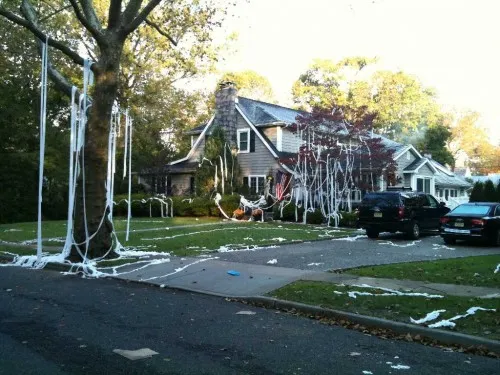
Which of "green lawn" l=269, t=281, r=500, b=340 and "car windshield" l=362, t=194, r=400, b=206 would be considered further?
"car windshield" l=362, t=194, r=400, b=206

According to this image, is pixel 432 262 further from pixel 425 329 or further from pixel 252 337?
pixel 252 337

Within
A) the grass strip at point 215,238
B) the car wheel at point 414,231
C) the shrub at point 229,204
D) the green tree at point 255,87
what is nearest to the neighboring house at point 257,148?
the shrub at point 229,204

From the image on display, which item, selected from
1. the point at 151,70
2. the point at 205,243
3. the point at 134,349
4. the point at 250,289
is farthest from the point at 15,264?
the point at 151,70

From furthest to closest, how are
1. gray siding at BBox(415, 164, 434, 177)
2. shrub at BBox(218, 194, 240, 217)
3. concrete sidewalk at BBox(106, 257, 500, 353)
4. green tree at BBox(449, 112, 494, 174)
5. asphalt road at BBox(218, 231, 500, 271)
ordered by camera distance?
green tree at BBox(449, 112, 494, 174) < gray siding at BBox(415, 164, 434, 177) < shrub at BBox(218, 194, 240, 217) < asphalt road at BBox(218, 231, 500, 271) < concrete sidewalk at BBox(106, 257, 500, 353)

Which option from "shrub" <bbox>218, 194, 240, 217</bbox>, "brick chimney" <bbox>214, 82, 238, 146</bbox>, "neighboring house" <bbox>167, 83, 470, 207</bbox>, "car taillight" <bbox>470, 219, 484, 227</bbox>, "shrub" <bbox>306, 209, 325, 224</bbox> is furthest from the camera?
"brick chimney" <bbox>214, 82, 238, 146</bbox>

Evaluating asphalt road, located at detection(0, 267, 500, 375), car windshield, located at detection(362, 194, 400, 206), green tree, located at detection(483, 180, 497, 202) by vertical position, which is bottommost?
asphalt road, located at detection(0, 267, 500, 375)

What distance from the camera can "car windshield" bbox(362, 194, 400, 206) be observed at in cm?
1894

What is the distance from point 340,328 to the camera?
7297 mm

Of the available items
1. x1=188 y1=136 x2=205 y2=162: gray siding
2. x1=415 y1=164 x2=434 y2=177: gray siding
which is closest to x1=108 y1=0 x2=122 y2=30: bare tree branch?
x1=188 y1=136 x2=205 y2=162: gray siding

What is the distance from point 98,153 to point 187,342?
27.2ft

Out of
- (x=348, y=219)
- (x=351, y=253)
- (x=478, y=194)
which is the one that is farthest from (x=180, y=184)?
(x=351, y=253)

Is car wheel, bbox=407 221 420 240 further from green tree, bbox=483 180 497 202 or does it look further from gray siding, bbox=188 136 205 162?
gray siding, bbox=188 136 205 162

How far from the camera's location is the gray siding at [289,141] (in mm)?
33125

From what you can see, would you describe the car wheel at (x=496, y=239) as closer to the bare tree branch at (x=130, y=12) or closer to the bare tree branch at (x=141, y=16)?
the bare tree branch at (x=141, y=16)
